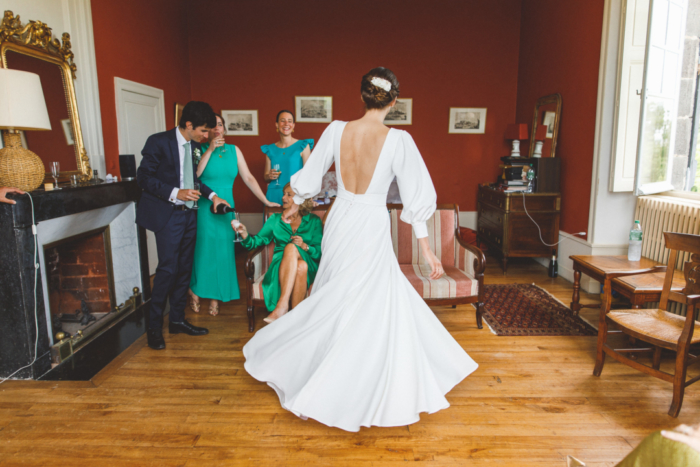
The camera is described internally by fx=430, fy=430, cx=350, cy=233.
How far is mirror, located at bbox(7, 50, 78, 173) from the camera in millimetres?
3145

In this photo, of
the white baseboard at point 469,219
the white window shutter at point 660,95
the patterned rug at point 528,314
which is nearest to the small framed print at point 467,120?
the white baseboard at point 469,219

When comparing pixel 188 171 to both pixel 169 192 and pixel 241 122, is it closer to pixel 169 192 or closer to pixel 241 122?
pixel 169 192

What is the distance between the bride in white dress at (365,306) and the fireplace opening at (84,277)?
220 cm

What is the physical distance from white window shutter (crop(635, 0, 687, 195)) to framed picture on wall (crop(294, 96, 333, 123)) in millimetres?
4248

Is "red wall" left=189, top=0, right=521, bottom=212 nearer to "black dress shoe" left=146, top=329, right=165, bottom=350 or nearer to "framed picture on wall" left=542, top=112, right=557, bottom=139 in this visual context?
"framed picture on wall" left=542, top=112, right=557, bottom=139

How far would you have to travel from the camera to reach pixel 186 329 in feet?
11.5

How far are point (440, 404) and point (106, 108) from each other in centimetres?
415

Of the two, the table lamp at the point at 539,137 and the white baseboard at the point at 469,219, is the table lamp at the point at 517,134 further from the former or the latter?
the white baseboard at the point at 469,219

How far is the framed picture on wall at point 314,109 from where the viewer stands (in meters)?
6.74

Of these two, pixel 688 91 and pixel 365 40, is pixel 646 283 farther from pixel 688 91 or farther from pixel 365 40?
pixel 365 40

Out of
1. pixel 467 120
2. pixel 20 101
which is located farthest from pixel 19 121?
pixel 467 120

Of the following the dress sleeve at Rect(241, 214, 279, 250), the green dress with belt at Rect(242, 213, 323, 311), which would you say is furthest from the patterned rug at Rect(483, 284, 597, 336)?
the dress sleeve at Rect(241, 214, 279, 250)

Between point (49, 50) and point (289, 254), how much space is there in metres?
2.51

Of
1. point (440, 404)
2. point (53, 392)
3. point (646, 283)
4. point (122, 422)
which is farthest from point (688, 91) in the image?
point (53, 392)
